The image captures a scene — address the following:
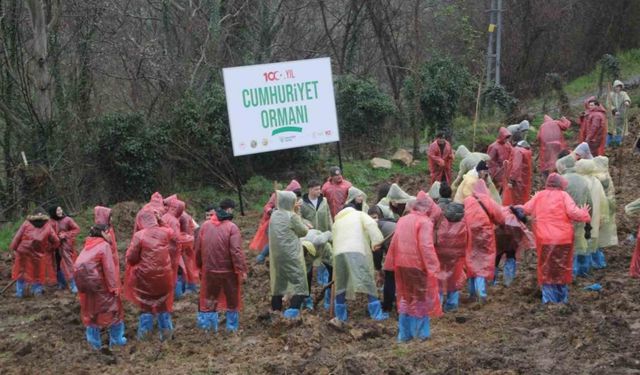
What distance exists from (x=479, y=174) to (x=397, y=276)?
10.5 feet

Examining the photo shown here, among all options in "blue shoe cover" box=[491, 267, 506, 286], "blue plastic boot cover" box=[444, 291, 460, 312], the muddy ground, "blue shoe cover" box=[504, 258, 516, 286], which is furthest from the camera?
"blue shoe cover" box=[491, 267, 506, 286]

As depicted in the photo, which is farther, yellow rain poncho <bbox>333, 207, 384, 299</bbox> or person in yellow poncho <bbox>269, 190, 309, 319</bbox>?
person in yellow poncho <bbox>269, 190, 309, 319</bbox>

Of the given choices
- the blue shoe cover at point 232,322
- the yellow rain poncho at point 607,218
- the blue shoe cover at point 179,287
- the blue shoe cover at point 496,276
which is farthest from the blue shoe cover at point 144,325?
the yellow rain poncho at point 607,218

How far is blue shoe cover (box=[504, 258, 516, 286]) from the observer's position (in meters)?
11.4

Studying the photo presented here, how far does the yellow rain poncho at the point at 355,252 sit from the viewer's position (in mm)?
9961

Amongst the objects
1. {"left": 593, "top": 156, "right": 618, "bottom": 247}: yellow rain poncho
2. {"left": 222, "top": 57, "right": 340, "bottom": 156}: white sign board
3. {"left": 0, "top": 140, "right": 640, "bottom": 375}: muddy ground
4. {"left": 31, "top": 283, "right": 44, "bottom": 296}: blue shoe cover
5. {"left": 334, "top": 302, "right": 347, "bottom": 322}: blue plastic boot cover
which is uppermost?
{"left": 222, "top": 57, "right": 340, "bottom": 156}: white sign board

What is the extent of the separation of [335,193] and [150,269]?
4030 mm

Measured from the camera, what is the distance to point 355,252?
9.97 meters

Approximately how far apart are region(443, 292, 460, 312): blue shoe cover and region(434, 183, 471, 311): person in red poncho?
0.70 feet

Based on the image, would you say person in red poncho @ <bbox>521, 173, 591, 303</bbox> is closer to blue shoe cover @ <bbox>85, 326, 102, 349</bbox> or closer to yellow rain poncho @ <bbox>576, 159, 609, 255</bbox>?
yellow rain poncho @ <bbox>576, 159, 609, 255</bbox>

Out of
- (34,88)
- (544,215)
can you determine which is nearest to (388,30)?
(34,88)

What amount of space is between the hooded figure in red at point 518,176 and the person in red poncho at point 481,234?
393cm

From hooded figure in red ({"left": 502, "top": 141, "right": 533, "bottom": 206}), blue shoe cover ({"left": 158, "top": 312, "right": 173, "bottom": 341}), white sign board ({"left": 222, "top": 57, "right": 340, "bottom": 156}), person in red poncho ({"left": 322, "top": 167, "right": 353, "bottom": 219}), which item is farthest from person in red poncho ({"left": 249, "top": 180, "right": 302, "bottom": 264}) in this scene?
white sign board ({"left": 222, "top": 57, "right": 340, "bottom": 156})

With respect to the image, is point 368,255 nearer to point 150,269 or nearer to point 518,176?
point 150,269
